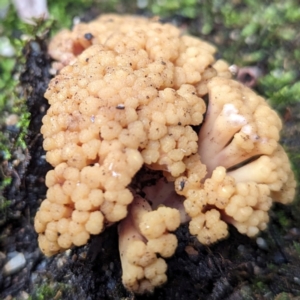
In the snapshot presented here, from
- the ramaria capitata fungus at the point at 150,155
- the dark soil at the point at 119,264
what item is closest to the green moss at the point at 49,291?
the dark soil at the point at 119,264

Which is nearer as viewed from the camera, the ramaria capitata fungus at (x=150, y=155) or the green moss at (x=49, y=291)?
the ramaria capitata fungus at (x=150, y=155)

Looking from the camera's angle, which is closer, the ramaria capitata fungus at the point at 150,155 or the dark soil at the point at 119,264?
the ramaria capitata fungus at the point at 150,155

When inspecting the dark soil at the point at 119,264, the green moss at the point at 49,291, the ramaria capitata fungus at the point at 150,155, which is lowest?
the green moss at the point at 49,291

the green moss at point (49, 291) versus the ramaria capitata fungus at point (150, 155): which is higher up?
the ramaria capitata fungus at point (150, 155)

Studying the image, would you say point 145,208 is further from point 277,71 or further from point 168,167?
point 277,71

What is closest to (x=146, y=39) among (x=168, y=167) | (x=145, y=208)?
(x=168, y=167)

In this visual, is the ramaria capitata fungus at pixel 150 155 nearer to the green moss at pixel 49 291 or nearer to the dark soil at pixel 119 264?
the dark soil at pixel 119 264
